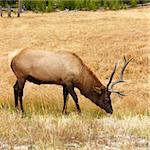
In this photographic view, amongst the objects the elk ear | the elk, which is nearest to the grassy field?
the elk ear

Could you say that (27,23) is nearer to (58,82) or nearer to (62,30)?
(62,30)

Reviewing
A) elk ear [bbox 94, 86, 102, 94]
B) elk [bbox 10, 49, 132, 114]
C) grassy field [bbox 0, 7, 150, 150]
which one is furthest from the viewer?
elk ear [bbox 94, 86, 102, 94]

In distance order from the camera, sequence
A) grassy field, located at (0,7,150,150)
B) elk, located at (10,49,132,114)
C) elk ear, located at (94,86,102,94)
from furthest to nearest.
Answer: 1. elk ear, located at (94,86,102,94)
2. elk, located at (10,49,132,114)
3. grassy field, located at (0,7,150,150)

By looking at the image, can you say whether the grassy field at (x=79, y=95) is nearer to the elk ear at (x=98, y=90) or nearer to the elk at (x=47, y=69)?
the elk ear at (x=98, y=90)

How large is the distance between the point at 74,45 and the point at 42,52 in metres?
14.2

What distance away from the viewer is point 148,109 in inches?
518

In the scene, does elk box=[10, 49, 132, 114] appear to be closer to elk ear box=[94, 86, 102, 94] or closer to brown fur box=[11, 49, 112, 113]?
brown fur box=[11, 49, 112, 113]

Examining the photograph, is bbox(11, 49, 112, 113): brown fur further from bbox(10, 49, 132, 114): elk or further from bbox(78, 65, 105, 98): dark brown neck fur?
bbox(78, 65, 105, 98): dark brown neck fur

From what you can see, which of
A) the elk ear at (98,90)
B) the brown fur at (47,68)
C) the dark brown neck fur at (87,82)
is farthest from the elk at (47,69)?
the elk ear at (98,90)

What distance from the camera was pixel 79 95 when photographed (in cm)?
1550

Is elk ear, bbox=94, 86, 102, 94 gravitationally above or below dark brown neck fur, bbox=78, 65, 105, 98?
below

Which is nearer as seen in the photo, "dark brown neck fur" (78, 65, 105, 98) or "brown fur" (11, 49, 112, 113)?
"brown fur" (11, 49, 112, 113)

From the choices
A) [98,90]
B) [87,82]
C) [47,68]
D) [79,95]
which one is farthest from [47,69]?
[79,95]

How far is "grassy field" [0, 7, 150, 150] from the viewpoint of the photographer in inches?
324
